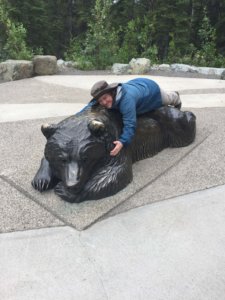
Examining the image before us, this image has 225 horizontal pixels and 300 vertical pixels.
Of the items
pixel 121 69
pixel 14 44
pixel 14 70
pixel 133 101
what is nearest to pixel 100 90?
pixel 133 101

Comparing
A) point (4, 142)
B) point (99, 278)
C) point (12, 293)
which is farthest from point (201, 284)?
point (4, 142)

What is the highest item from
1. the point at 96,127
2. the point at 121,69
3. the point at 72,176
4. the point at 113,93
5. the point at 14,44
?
the point at 113,93

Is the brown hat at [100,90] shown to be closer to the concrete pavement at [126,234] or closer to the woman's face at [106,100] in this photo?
the woman's face at [106,100]

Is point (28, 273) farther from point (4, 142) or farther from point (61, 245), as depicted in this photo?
point (4, 142)

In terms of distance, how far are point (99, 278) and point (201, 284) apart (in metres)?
0.63

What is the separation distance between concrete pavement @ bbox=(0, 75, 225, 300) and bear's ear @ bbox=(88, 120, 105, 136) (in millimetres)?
602

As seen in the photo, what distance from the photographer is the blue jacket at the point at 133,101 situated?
359 centimetres

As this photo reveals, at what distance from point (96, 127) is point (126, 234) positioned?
91 centimetres

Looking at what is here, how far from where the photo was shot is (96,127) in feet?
10.6

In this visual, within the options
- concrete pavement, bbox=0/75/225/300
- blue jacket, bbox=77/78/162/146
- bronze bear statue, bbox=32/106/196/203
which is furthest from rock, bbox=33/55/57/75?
bronze bear statue, bbox=32/106/196/203

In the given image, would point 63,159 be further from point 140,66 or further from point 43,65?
point 140,66

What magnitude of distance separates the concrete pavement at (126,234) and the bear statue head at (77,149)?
10.5 inches

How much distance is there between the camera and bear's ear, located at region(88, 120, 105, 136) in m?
3.21

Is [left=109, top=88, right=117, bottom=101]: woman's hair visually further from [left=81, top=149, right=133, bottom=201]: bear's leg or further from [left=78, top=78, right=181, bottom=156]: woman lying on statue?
[left=81, top=149, right=133, bottom=201]: bear's leg
